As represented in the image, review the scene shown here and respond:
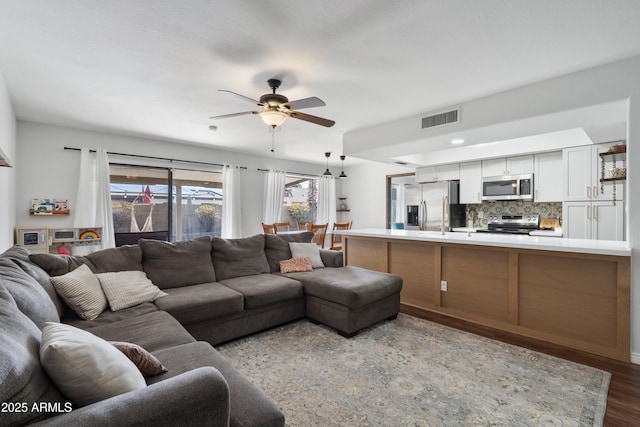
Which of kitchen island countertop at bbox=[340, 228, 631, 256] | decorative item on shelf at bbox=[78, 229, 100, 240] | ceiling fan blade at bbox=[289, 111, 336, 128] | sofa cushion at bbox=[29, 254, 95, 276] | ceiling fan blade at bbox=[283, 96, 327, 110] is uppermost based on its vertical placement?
ceiling fan blade at bbox=[283, 96, 327, 110]

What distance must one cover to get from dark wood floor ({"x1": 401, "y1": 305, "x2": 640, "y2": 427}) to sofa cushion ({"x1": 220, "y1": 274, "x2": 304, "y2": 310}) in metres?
1.45

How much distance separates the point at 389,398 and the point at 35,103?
4623 mm

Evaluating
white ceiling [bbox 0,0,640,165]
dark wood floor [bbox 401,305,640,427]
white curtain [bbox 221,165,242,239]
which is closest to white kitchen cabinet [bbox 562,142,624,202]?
white ceiling [bbox 0,0,640,165]

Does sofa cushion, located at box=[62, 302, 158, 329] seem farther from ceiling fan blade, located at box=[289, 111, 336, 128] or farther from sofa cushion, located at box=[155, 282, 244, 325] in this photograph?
ceiling fan blade, located at box=[289, 111, 336, 128]

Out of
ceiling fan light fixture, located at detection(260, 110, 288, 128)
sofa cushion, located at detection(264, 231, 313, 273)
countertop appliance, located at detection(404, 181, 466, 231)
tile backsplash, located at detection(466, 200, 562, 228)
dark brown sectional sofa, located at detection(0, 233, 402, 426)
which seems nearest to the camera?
dark brown sectional sofa, located at detection(0, 233, 402, 426)

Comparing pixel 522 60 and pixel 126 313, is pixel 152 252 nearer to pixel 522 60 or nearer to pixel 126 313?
pixel 126 313

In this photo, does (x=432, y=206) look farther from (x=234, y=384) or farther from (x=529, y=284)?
(x=234, y=384)

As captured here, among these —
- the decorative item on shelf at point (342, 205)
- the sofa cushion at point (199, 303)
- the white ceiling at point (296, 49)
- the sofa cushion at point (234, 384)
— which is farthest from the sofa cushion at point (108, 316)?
the decorative item on shelf at point (342, 205)

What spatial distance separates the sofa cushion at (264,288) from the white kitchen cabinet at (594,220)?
3.90 meters

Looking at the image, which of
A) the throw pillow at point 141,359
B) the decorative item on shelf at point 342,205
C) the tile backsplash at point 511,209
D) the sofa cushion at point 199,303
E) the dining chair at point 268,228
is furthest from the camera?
the decorative item on shelf at point 342,205

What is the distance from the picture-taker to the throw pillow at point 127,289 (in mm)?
2361

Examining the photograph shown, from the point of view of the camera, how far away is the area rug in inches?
69.4

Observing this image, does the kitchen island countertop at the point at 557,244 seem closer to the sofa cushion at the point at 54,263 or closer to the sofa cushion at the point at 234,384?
the sofa cushion at the point at 234,384

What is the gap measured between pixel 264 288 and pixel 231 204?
3.34 m
